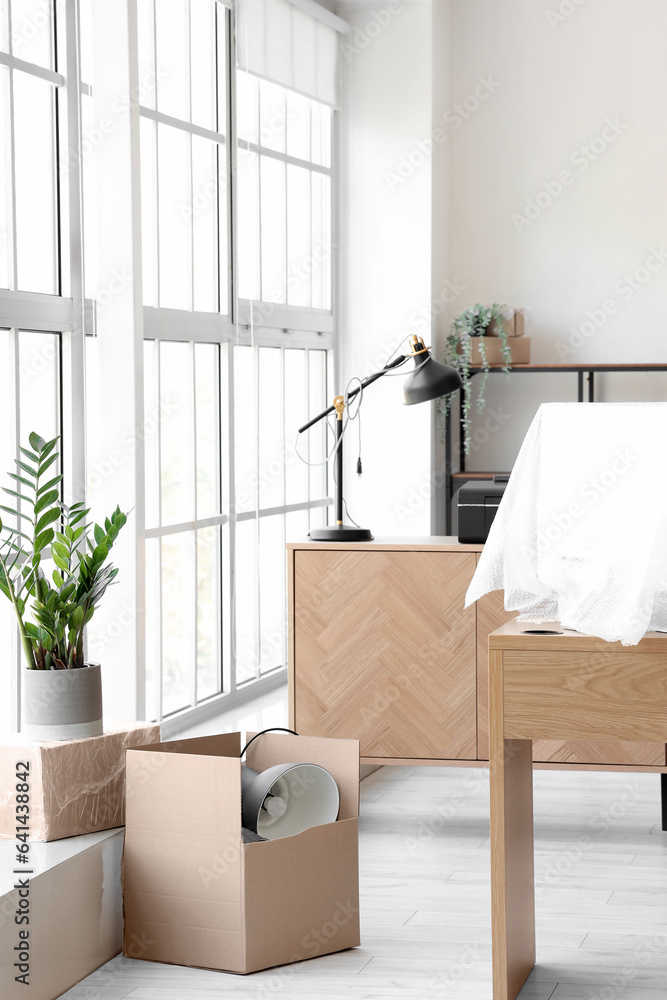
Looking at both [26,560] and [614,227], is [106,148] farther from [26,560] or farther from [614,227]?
[614,227]

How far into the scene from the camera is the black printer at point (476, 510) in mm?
3215

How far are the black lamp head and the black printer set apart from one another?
0.27m

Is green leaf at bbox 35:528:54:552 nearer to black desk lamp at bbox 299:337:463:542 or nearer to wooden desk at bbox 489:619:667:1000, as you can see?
wooden desk at bbox 489:619:667:1000

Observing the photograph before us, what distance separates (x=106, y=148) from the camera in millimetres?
3066

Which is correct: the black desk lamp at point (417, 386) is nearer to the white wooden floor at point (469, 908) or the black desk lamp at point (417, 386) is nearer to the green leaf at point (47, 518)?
the white wooden floor at point (469, 908)

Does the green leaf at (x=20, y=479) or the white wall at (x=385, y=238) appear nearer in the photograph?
the green leaf at (x=20, y=479)

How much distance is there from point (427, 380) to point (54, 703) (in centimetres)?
136

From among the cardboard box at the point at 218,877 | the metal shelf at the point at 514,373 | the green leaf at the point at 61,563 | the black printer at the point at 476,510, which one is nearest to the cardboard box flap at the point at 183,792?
the cardboard box at the point at 218,877

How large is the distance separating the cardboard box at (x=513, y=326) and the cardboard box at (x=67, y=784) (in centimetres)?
258

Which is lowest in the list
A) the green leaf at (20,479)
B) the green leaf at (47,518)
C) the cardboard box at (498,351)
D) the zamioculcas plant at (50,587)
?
the zamioculcas plant at (50,587)

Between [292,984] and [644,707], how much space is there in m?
0.90

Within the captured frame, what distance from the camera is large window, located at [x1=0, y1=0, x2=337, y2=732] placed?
293cm

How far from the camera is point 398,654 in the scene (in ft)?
10.7

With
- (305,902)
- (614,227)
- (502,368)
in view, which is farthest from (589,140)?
(305,902)
